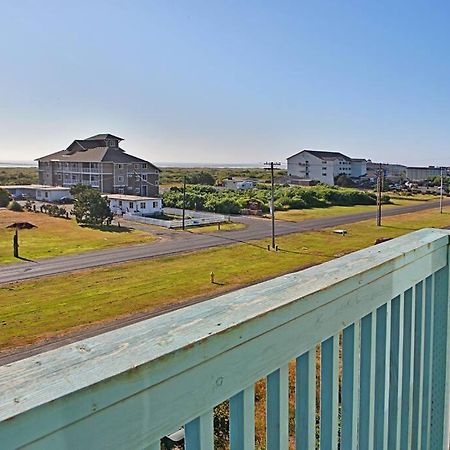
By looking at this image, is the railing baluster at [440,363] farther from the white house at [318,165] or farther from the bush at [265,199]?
the white house at [318,165]

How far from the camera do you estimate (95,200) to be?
81.0 feet

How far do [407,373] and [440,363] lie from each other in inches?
10.0

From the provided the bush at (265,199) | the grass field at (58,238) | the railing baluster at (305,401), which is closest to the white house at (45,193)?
the bush at (265,199)

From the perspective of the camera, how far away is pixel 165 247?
61.3ft

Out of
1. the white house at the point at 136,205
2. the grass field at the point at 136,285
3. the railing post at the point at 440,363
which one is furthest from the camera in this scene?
the white house at the point at 136,205

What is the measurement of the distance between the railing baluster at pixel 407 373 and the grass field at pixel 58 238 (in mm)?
16654

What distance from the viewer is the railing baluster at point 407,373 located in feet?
3.87

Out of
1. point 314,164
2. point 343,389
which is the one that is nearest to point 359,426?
point 343,389

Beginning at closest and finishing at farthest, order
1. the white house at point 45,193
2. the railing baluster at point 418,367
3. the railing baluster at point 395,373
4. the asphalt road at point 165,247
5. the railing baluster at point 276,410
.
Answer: the railing baluster at point 276,410 < the railing baluster at point 395,373 < the railing baluster at point 418,367 < the asphalt road at point 165,247 < the white house at point 45,193

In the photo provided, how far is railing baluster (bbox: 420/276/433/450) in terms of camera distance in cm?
131

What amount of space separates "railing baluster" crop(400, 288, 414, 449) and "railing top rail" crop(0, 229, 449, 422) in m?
0.27

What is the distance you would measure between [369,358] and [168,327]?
1.78ft

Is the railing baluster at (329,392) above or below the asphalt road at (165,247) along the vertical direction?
above

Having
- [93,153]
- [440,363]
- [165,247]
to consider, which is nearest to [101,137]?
[93,153]
